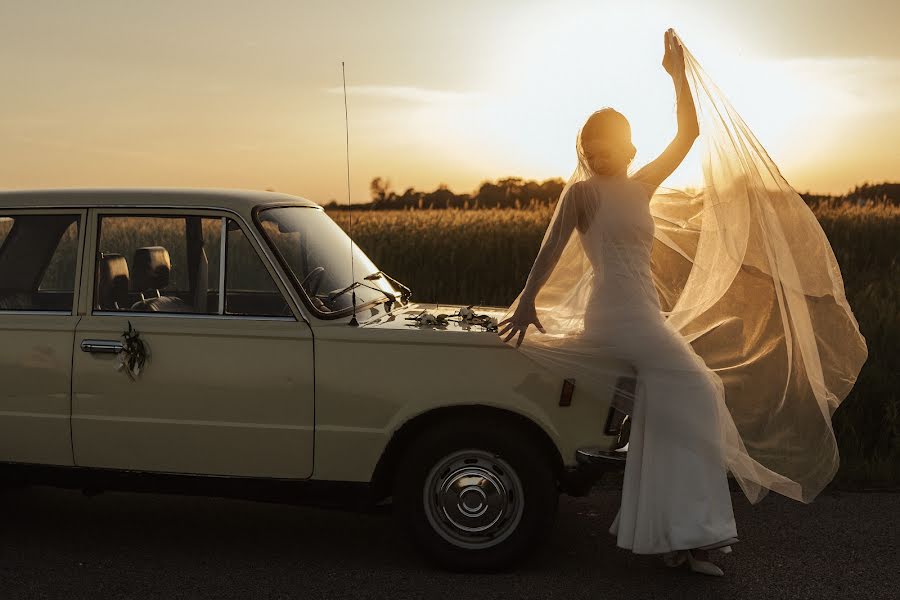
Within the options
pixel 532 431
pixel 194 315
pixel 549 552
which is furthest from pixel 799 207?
pixel 194 315

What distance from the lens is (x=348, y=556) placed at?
5457 millimetres

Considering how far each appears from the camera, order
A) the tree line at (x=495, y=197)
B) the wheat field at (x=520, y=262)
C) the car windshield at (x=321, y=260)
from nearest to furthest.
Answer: the car windshield at (x=321, y=260) < the wheat field at (x=520, y=262) < the tree line at (x=495, y=197)

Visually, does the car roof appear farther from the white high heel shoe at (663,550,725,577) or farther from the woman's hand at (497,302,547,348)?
the white high heel shoe at (663,550,725,577)

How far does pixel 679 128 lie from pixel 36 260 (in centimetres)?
365

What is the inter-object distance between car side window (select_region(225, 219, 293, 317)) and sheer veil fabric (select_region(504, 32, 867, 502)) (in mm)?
1212

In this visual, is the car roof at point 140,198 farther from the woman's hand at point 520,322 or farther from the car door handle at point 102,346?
the woman's hand at point 520,322

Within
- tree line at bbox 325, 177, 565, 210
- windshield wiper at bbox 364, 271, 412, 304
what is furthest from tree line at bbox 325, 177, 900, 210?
windshield wiper at bbox 364, 271, 412, 304

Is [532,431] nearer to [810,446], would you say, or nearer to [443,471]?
[443,471]

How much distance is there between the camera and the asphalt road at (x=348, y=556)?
4949 mm

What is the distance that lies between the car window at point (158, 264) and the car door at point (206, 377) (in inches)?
0.7

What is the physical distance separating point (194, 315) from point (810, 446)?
3.24 meters

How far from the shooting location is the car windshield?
537 centimetres

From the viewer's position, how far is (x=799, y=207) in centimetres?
550

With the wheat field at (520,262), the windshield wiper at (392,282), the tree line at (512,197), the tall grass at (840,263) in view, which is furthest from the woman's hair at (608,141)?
the tree line at (512,197)
